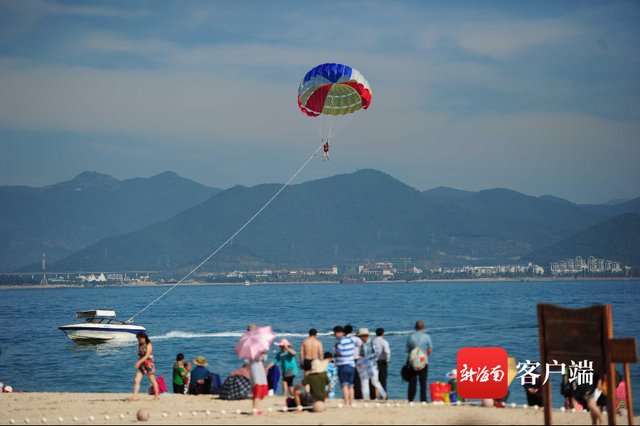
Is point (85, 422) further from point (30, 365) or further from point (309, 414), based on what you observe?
point (30, 365)

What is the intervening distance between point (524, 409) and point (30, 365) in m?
32.1

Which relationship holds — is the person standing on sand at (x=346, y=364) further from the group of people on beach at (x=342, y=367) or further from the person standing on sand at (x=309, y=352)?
the person standing on sand at (x=309, y=352)

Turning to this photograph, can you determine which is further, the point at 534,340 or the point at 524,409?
the point at 534,340

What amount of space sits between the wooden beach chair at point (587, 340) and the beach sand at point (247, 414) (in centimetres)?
319

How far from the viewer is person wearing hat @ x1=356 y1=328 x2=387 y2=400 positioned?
20.4 m

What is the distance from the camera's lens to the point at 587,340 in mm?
13914

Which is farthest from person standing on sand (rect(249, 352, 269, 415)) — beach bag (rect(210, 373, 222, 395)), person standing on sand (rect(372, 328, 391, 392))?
beach bag (rect(210, 373, 222, 395))

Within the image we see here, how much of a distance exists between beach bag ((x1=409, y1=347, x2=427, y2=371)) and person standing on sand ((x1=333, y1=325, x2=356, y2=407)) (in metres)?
1.24

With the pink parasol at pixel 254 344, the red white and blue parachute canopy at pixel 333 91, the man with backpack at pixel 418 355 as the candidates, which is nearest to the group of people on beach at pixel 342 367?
the man with backpack at pixel 418 355

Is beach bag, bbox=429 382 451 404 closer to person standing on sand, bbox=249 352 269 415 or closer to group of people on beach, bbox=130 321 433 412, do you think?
group of people on beach, bbox=130 321 433 412

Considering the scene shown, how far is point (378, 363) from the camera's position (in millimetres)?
20844

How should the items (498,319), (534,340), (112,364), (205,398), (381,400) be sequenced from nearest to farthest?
(381,400) < (205,398) < (112,364) < (534,340) < (498,319)

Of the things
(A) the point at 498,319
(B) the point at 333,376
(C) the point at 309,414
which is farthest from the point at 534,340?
(C) the point at 309,414

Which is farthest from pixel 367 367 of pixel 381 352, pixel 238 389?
pixel 238 389
